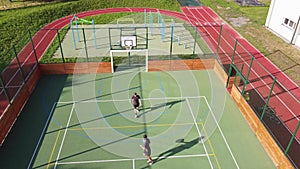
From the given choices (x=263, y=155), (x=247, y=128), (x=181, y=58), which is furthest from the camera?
(x=181, y=58)

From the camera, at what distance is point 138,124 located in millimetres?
13227

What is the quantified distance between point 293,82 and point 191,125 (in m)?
8.62

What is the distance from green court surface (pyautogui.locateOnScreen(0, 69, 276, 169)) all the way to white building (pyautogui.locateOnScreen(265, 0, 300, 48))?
32.5 feet

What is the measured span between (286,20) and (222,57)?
835cm

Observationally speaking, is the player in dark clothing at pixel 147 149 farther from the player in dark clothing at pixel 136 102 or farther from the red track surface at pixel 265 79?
the red track surface at pixel 265 79

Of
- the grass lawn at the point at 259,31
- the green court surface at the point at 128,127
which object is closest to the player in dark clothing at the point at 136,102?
the green court surface at the point at 128,127

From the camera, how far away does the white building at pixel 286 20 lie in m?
22.0

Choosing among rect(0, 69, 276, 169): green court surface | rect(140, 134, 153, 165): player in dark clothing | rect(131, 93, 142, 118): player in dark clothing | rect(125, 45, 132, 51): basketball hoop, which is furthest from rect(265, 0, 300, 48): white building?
rect(140, 134, 153, 165): player in dark clothing

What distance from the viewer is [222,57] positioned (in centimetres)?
2036

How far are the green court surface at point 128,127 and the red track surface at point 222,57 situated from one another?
224 centimetres

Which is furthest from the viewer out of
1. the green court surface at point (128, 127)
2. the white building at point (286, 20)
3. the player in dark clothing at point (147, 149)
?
the white building at point (286, 20)

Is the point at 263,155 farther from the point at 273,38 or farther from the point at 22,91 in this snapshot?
the point at 273,38

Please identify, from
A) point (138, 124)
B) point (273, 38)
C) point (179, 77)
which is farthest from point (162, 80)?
point (273, 38)

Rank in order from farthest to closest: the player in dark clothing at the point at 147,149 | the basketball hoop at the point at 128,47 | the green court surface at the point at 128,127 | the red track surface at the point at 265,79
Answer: the basketball hoop at the point at 128,47, the red track surface at the point at 265,79, the green court surface at the point at 128,127, the player in dark clothing at the point at 147,149
